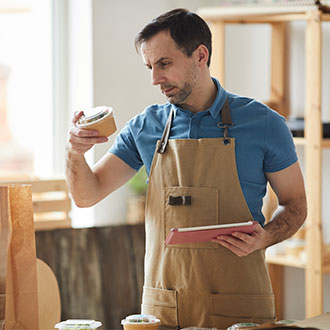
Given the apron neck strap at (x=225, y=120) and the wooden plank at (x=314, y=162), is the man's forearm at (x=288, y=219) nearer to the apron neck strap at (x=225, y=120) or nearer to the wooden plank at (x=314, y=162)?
the apron neck strap at (x=225, y=120)

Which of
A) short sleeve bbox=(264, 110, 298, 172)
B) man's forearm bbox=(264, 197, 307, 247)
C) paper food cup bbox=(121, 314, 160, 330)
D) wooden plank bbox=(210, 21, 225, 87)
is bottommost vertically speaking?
paper food cup bbox=(121, 314, 160, 330)

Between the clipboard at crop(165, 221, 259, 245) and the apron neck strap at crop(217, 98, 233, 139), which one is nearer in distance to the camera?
the clipboard at crop(165, 221, 259, 245)

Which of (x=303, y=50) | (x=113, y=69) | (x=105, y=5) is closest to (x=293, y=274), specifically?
(x=303, y=50)

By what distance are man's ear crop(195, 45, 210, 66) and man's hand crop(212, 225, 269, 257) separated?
565mm

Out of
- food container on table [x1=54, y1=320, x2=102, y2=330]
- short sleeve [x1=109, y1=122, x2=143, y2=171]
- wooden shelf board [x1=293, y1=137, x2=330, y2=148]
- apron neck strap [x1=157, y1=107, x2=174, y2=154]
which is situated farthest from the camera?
wooden shelf board [x1=293, y1=137, x2=330, y2=148]

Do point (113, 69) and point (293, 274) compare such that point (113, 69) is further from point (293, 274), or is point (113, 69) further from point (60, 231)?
point (293, 274)

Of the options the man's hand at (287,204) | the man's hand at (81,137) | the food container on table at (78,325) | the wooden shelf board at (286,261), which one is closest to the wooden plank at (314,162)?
the wooden shelf board at (286,261)

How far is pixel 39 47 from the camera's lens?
3586mm

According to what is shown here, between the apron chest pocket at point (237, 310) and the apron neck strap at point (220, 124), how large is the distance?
0.49m

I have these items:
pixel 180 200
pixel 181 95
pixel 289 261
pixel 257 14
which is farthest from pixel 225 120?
pixel 289 261

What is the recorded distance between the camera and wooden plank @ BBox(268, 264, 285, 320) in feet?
11.9

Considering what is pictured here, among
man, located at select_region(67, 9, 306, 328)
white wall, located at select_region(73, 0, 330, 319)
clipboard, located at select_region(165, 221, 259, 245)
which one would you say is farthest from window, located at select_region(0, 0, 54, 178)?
clipboard, located at select_region(165, 221, 259, 245)

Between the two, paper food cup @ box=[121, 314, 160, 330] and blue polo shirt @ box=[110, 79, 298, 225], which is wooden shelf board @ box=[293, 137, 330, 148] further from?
paper food cup @ box=[121, 314, 160, 330]

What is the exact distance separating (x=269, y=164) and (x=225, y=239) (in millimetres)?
341
